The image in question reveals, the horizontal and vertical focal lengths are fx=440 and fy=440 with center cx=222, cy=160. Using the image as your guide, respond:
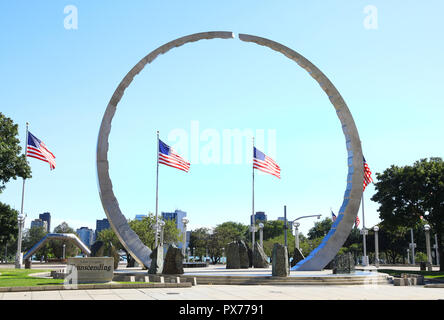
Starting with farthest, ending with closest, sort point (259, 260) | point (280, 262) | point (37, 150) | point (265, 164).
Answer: point (265, 164) < point (259, 260) < point (37, 150) < point (280, 262)

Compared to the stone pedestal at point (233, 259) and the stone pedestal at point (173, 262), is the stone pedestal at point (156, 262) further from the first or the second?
the stone pedestal at point (233, 259)

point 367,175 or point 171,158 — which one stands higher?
point 171,158

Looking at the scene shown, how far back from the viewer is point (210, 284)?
19.0 metres

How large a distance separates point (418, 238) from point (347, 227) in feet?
172

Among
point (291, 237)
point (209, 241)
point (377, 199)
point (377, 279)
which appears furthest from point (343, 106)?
point (291, 237)

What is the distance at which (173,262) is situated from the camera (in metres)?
20.2

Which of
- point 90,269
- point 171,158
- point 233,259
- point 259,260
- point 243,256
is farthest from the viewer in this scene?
point 259,260

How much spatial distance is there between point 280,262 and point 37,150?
18715 mm

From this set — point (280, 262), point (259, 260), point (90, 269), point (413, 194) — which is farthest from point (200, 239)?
point (90, 269)

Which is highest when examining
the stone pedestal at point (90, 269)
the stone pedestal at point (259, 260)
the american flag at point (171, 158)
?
the american flag at point (171, 158)

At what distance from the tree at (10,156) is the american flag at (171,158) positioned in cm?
915

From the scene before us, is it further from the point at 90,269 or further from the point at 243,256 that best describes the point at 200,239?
the point at 90,269

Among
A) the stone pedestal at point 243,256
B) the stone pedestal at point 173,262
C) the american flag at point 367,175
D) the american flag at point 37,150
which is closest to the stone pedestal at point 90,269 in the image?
the stone pedestal at point 173,262

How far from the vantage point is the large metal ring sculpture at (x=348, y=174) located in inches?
896
